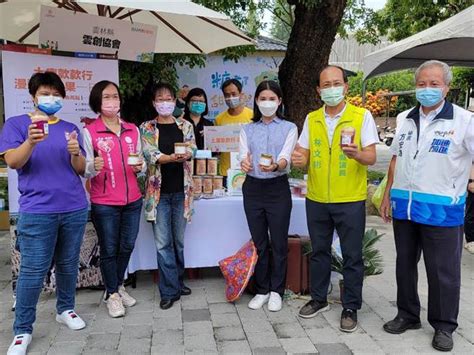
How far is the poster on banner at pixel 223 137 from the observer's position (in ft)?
14.4

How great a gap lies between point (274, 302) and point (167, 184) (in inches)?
50.1

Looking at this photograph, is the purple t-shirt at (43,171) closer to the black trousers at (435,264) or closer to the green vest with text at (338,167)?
the green vest with text at (338,167)

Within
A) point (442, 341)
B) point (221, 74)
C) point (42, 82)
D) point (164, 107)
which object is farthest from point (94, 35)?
point (221, 74)

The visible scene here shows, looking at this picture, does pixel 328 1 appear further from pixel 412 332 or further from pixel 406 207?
pixel 412 332

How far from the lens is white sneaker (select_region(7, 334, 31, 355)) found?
292 cm

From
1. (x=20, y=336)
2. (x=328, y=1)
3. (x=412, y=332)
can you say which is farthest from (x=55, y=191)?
(x=328, y=1)

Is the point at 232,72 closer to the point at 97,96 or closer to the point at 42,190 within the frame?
the point at 97,96

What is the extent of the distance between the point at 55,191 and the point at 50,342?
106 centimetres

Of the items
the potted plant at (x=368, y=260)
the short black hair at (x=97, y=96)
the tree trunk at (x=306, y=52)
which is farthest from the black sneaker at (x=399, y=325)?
the tree trunk at (x=306, y=52)

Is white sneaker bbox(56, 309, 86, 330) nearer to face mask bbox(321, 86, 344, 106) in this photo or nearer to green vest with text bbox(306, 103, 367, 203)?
green vest with text bbox(306, 103, 367, 203)

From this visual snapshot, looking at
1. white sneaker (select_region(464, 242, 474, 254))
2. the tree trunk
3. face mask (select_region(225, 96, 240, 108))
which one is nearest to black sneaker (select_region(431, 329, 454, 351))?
white sneaker (select_region(464, 242, 474, 254))

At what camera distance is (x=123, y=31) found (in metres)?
4.14

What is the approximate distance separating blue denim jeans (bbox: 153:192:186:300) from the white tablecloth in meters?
0.30

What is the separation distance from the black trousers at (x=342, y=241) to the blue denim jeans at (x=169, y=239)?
1.05m
